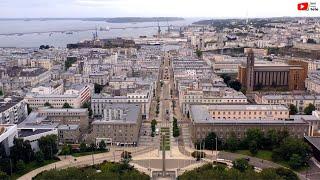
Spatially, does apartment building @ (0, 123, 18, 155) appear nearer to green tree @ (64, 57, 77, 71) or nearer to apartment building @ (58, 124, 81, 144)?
apartment building @ (58, 124, 81, 144)

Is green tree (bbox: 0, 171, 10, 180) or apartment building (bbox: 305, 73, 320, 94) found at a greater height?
apartment building (bbox: 305, 73, 320, 94)

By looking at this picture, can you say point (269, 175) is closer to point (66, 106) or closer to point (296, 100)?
point (296, 100)

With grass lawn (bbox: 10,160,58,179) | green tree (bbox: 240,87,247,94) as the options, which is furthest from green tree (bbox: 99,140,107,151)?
green tree (bbox: 240,87,247,94)

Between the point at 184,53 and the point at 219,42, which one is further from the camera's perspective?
the point at 219,42

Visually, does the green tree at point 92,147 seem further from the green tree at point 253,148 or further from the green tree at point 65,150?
the green tree at point 253,148

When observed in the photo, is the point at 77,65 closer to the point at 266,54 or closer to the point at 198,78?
the point at 198,78

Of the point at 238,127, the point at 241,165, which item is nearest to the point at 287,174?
the point at 241,165

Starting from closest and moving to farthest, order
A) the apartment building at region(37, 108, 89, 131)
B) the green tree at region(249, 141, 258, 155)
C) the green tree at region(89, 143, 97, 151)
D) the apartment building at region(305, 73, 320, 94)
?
1. the green tree at region(249, 141, 258, 155)
2. the green tree at region(89, 143, 97, 151)
3. the apartment building at region(37, 108, 89, 131)
4. the apartment building at region(305, 73, 320, 94)

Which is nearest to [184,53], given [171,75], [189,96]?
[171,75]

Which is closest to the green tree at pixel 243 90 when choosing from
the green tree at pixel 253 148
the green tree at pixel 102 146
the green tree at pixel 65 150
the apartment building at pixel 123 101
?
the apartment building at pixel 123 101
